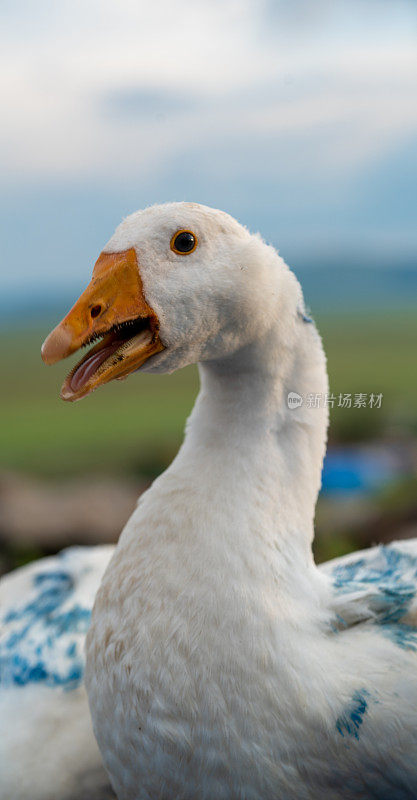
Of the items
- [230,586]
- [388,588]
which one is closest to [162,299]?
[230,586]

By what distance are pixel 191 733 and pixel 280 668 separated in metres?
0.15

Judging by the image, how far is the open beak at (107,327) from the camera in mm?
1005

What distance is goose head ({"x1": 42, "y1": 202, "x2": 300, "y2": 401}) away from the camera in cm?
101

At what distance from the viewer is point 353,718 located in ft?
3.36

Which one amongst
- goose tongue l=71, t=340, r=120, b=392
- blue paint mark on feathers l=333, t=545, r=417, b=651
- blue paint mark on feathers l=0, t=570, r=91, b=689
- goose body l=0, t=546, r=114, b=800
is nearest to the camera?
goose tongue l=71, t=340, r=120, b=392

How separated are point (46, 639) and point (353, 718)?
0.78 metres

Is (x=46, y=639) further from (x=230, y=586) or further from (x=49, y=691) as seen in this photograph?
(x=230, y=586)

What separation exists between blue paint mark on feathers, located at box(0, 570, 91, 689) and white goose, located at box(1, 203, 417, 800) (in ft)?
1.19

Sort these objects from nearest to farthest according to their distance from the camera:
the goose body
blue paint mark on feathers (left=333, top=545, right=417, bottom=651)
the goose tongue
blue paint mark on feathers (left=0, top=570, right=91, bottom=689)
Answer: the goose tongue → blue paint mark on feathers (left=333, top=545, right=417, bottom=651) → the goose body → blue paint mark on feathers (left=0, top=570, right=91, bottom=689)

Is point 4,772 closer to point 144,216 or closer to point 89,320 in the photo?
point 89,320

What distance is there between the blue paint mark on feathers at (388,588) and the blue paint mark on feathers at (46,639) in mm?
569

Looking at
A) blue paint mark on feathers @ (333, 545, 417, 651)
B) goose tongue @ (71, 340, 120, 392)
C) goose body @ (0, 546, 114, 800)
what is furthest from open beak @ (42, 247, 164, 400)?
goose body @ (0, 546, 114, 800)

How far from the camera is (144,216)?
106 cm

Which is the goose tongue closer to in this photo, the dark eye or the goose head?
the goose head
